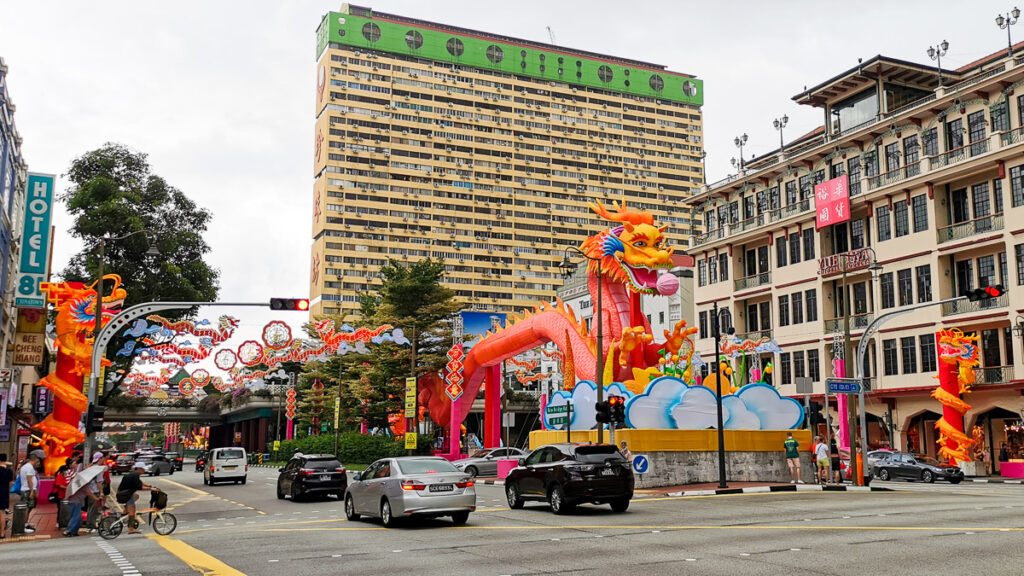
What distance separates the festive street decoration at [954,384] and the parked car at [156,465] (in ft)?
138

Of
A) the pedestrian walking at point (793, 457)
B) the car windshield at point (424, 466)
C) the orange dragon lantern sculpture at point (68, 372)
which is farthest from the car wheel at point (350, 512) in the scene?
the pedestrian walking at point (793, 457)

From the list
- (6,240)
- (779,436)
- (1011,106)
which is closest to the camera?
(779,436)

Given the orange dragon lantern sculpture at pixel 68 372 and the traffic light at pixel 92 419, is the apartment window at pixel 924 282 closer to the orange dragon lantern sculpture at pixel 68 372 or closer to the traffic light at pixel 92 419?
the orange dragon lantern sculpture at pixel 68 372

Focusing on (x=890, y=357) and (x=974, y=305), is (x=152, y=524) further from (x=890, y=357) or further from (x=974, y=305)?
(x=890, y=357)

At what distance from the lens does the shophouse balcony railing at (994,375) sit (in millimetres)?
40344

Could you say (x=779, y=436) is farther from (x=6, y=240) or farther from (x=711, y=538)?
(x=6, y=240)

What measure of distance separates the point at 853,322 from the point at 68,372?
1525 inches

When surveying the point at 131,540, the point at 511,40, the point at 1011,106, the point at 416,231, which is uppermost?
the point at 511,40

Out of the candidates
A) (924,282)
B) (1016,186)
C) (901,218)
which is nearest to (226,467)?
(924,282)

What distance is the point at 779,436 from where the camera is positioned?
1190 inches

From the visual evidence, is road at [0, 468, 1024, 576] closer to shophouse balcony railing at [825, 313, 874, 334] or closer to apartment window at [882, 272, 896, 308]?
apartment window at [882, 272, 896, 308]

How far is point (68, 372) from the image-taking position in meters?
28.2

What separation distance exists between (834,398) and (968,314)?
11507 mm

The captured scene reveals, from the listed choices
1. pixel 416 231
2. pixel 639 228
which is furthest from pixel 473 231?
pixel 639 228
